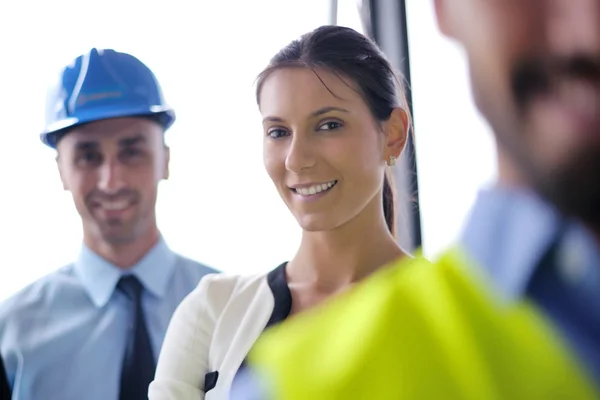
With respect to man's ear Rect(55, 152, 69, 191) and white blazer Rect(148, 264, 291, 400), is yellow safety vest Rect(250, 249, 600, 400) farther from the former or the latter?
man's ear Rect(55, 152, 69, 191)

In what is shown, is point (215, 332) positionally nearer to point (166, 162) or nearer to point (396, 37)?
point (166, 162)

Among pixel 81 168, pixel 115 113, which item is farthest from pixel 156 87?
pixel 81 168

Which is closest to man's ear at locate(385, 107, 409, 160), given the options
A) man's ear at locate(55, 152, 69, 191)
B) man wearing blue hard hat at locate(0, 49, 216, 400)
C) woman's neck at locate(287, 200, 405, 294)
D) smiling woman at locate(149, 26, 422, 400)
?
smiling woman at locate(149, 26, 422, 400)

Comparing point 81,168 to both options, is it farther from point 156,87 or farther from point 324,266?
point 324,266

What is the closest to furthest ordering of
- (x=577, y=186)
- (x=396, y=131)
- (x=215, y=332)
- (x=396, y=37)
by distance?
1. (x=577, y=186)
2. (x=215, y=332)
3. (x=396, y=131)
4. (x=396, y=37)

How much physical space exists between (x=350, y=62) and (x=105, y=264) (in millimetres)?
664

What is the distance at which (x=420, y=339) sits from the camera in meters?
0.19

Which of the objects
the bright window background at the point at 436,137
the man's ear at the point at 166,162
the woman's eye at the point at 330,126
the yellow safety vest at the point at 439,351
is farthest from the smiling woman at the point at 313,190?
the yellow safety vest at the point at 439,351

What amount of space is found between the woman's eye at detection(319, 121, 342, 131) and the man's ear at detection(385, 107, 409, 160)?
0.10 m

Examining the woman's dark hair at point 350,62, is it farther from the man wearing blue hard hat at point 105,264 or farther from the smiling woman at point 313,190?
the man wearing blue hard hat at point 105,264

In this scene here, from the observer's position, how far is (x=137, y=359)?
1374 millimetres

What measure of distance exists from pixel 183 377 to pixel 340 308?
870 millimetres

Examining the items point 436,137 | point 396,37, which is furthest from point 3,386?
point 396,37

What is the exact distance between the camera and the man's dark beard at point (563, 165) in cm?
17
